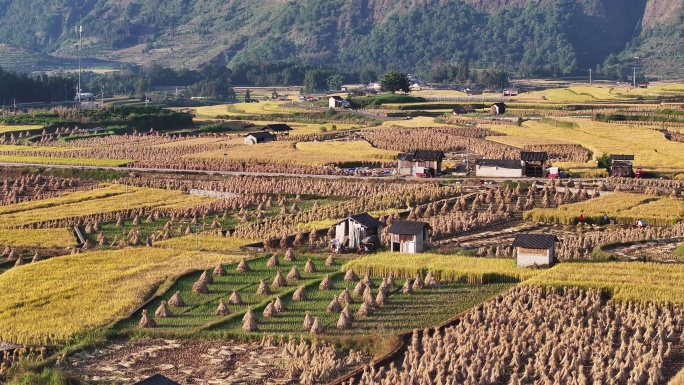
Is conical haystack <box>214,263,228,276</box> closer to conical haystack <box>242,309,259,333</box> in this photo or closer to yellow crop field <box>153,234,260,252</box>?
yellow crop field <box>153,234,260,252</box>

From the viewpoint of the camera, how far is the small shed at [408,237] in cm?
3912

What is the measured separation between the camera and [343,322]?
29391 millimetres

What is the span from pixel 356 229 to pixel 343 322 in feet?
39.0

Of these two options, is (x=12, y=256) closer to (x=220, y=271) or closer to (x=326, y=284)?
(x=220, y=271)

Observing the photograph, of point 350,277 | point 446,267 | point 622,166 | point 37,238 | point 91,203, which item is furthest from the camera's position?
point 622,166

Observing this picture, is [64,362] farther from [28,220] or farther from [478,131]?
[478,131]

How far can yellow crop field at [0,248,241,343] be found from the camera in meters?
29.9

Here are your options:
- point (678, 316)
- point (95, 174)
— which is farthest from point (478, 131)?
point (678, 316)

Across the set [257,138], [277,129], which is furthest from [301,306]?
[277,129]


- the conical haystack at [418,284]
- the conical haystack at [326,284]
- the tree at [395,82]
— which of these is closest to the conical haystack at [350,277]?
the conical haystack at [326,284]

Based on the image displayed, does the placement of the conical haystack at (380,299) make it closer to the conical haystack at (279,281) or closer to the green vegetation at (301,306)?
the green vegetation at (301,306)

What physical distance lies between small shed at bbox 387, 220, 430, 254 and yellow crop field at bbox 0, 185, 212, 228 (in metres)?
14.8

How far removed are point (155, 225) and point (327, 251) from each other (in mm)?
9645

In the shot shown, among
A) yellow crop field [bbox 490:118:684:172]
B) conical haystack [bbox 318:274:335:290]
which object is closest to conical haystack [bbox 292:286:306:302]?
conical haystack [bbox 318:274:335:290]
